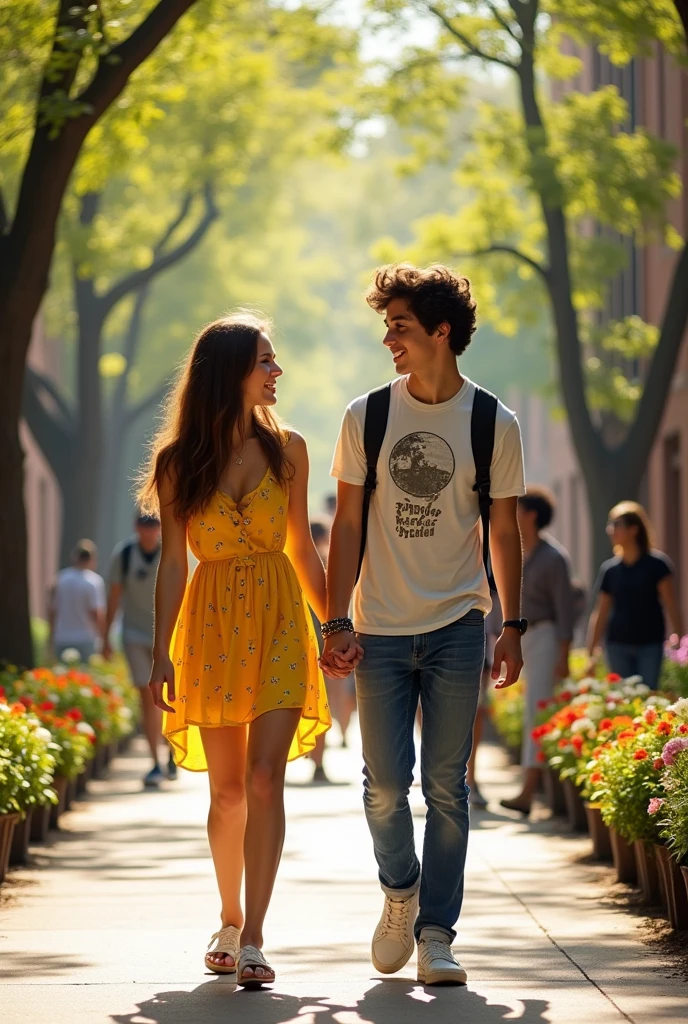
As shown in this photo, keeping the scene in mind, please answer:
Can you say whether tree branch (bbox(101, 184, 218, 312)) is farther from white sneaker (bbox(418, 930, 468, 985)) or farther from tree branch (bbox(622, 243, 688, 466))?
white sneaker (bbox(418, 930, 468, 985))

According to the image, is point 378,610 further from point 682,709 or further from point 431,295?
point 682,709

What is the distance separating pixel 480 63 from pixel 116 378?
2048 cm

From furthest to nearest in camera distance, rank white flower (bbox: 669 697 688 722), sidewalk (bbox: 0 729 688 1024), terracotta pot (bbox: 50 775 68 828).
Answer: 1. terracotta pot (bbox: 50 775 68 828)
2. white flower (bbox: 669 697 688 722)
3. sidewalk (bbox: 0 729 688 1024)

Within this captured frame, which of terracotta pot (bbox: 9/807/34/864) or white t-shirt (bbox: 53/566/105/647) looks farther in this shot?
white t-shirt (bbox: 53/566/105/647)

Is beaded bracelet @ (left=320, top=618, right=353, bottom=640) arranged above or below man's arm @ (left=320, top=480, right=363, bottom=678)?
below

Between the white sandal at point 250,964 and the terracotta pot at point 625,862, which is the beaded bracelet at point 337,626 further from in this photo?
the terracotta pot at point 625,862

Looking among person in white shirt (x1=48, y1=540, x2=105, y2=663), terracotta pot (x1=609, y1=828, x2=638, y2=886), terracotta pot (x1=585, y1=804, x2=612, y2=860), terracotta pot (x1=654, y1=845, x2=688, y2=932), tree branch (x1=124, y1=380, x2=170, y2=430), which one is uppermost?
terracotta pot (x1=654, y1=845, x2=688, y2=932)

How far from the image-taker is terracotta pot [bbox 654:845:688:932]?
22.7ft

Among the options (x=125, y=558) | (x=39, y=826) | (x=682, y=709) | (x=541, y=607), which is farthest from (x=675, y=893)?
(x=125, y=558)

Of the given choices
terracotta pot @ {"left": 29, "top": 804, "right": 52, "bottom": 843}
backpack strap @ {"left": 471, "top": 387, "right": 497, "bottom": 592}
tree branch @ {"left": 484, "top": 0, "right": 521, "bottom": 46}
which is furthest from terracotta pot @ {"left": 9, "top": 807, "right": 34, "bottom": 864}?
tree branch @ {"left": 484, "top": 0, "right": 521, "bottom": 46}

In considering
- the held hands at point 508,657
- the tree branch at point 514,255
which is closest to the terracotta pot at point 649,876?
the held hands at point 508,657

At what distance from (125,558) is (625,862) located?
22.4 ft

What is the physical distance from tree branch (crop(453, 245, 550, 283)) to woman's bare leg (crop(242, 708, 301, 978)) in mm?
12543

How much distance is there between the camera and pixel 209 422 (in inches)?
245
